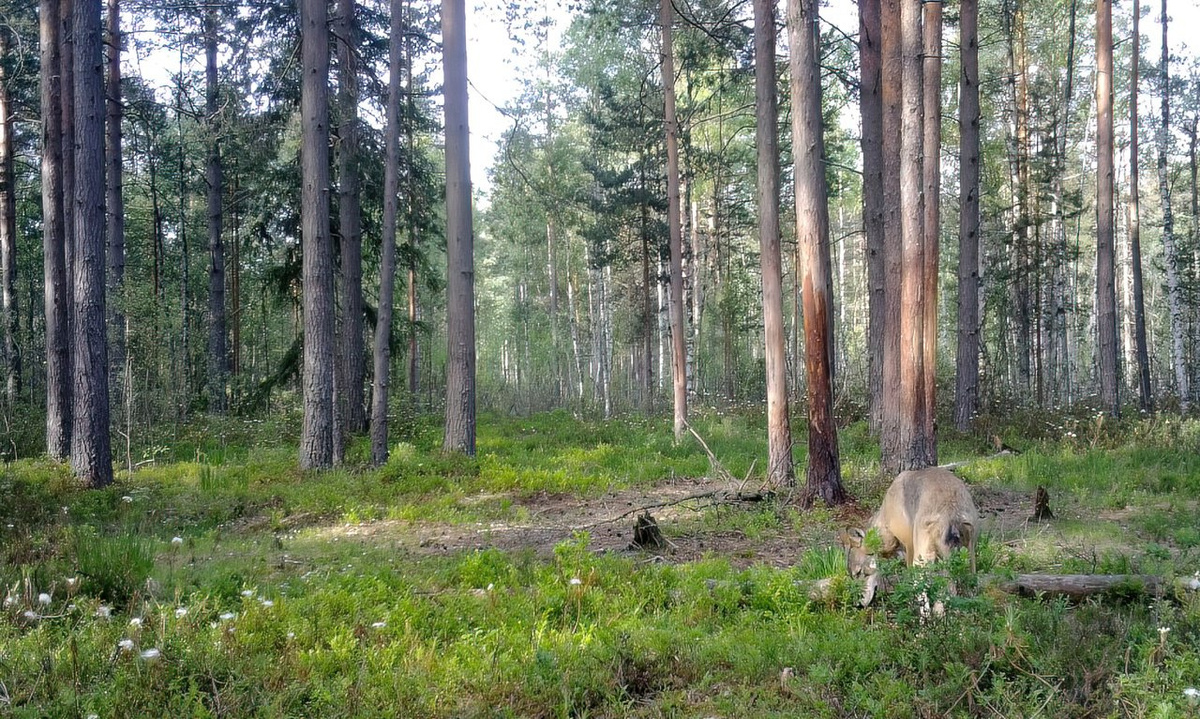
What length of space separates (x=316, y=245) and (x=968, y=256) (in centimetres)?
1196

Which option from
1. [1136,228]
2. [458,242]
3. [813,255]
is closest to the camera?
[813,255]

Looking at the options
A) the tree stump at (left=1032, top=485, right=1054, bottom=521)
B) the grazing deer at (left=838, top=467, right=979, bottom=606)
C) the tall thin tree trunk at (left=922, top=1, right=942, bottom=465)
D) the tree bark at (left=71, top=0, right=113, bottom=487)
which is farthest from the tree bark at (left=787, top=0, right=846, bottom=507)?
the tree bark at (left=71, top=0, right=113, bottom=487)

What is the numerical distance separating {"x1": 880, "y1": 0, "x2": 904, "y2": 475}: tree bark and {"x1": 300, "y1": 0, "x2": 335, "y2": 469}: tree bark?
8.46 meters

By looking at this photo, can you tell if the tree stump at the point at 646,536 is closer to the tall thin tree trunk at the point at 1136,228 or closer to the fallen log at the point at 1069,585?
the fallen log at the point at 1069,585

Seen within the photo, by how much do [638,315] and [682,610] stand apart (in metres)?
20.8

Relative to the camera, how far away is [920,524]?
5402 mm

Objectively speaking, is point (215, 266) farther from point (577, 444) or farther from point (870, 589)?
point (870, 589)

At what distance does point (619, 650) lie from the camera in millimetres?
4492

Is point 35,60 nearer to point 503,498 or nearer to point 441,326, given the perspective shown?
point 503,498

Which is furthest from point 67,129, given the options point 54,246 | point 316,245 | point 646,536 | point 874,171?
point 874,171

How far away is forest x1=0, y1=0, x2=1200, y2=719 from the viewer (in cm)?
421

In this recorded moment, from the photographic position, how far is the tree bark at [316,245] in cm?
1158

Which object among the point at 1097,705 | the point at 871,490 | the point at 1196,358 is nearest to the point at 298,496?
the point at 871,490

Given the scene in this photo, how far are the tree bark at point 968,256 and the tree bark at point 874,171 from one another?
1748 millimetres
